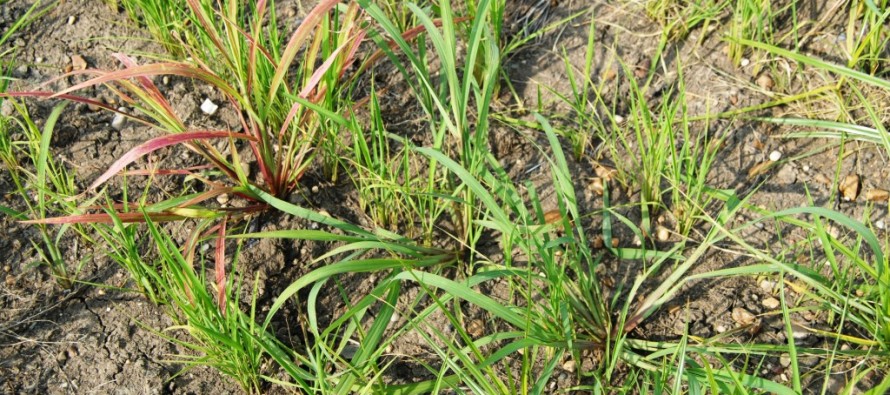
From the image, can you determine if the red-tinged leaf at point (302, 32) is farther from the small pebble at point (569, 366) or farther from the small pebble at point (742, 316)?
the small pebble at point (742, 316)

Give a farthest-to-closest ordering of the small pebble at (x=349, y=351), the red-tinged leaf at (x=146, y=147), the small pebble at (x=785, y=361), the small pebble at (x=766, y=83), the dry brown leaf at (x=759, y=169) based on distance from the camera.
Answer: the small pebble at (x=766, y=83) → the dry brown leaf at (x=759, y=169) → the small pebble at (x=349, y=351) → the small pebble at (x=785, y=361) → the red-tinged leaf at (x=146, y=147)

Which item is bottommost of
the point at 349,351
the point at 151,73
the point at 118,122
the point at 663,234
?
the point at 349,351

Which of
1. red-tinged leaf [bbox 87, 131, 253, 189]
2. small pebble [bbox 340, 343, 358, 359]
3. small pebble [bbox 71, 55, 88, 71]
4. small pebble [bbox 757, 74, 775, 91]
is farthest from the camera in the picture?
small pebble [bbox 71, 55, 88, 71]

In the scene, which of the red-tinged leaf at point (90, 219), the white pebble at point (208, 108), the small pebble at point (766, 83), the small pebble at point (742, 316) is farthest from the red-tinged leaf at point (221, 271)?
the small pebble at point (766, 83)

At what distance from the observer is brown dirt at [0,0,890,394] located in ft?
5.80

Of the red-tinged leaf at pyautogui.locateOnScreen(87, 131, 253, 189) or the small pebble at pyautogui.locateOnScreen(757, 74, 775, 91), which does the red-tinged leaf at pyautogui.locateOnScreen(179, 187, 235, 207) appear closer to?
the red-tinged leaf at pyautogui.locateOnScreen(87, 131, 253, 189)

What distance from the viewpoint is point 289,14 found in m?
2.30

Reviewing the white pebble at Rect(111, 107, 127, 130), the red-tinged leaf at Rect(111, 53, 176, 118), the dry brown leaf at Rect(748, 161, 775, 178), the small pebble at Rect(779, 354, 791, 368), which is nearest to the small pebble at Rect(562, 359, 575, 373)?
the small pebble at Rect(779, 354, 791, 368)

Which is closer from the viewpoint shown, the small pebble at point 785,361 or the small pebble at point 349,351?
the small pebble at point 785,361

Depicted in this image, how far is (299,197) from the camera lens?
2000 millimetres

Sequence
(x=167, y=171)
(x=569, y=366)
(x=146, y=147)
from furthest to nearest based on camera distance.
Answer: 1. (x=167, y=171)
2. (x=569, y=366)
3. (x=146, y=147)

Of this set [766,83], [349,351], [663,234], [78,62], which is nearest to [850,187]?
[766,83]

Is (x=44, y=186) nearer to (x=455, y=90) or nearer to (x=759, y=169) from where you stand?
(x=455, y=90)

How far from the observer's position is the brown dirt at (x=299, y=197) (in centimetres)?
177
